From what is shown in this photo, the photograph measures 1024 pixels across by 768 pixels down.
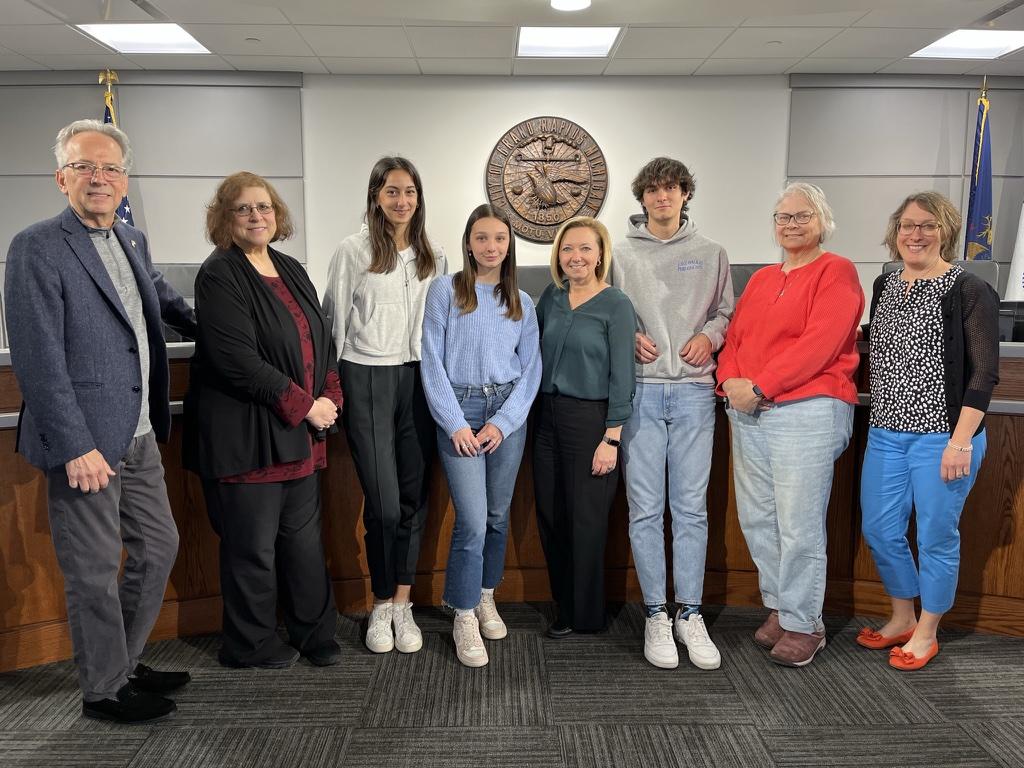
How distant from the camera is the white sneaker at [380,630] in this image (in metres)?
2.44

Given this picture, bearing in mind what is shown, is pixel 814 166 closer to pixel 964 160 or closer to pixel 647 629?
pixel 964 160

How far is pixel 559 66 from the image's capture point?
561cm

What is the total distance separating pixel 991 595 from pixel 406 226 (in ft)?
8.10

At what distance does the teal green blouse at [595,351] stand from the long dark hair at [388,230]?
47 cm

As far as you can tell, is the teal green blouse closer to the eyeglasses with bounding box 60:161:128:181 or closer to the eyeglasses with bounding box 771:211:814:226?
the eyeglasses with bounding box 771:211:814:226

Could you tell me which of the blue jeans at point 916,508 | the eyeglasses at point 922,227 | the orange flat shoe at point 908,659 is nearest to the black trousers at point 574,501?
the blue jeans at point 916,508

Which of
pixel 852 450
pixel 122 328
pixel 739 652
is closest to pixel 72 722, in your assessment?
pixel 122 328

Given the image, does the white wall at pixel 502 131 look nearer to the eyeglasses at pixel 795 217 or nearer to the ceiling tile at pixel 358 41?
the ceiling tile at pixel 358 41

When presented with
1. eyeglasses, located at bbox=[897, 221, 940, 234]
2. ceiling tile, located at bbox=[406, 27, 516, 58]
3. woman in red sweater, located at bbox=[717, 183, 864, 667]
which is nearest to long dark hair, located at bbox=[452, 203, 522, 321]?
woman in red sweater, located at bbox=[717, 183, 864, 667]

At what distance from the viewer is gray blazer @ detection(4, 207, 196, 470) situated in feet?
5.91

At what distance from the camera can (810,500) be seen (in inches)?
91.4

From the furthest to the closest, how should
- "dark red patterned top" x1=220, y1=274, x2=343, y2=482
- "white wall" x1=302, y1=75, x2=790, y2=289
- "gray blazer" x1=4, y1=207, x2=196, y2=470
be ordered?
1. "white wall" x1=302, y1=75, x2=790, y2=289
2. "dark red patterned top" x1=220, y1=274, x2=343, y2=482
3. "gray blazer" x1=4, y1=207, x2=196, y2=470

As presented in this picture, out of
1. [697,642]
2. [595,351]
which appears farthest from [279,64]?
[697,642]

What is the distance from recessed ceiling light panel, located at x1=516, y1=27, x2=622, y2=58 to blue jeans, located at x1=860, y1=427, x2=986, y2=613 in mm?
3764
